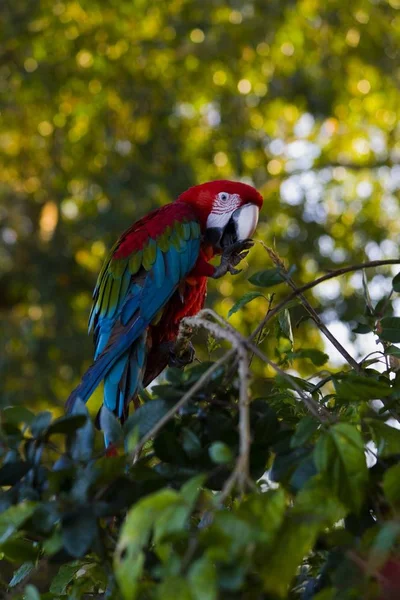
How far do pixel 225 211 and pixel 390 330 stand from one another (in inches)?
37.2

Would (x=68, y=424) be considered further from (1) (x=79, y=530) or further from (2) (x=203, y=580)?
(2) (x=203, y=580)

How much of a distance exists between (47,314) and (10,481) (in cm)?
335

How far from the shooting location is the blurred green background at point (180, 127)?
3.54 meters

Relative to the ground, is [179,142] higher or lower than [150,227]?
higher

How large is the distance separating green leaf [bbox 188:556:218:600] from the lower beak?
129 centimetres

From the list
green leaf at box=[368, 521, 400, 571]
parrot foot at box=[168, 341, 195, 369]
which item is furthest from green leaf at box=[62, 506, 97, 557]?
parrot foot at box=[168, 341, 195, 369]

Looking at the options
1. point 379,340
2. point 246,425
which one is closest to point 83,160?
point 379,340

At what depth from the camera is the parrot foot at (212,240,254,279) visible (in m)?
1.65

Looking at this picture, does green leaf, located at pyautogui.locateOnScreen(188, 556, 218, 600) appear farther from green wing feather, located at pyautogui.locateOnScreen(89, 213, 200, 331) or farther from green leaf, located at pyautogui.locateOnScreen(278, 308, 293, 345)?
green wing feather, located at pyautogui.locateOnScreen(89, 213, 200, 331)

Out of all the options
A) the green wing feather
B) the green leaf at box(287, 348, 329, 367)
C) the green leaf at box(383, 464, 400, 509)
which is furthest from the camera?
the green wing feather

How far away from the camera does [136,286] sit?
163 centimetres

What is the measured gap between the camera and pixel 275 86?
388cm

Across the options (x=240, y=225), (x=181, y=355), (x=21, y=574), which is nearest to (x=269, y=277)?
(x=21, y=574)

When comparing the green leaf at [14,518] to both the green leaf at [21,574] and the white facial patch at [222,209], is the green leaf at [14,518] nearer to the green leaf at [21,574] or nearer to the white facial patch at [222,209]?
the green leaf at [21,574]
